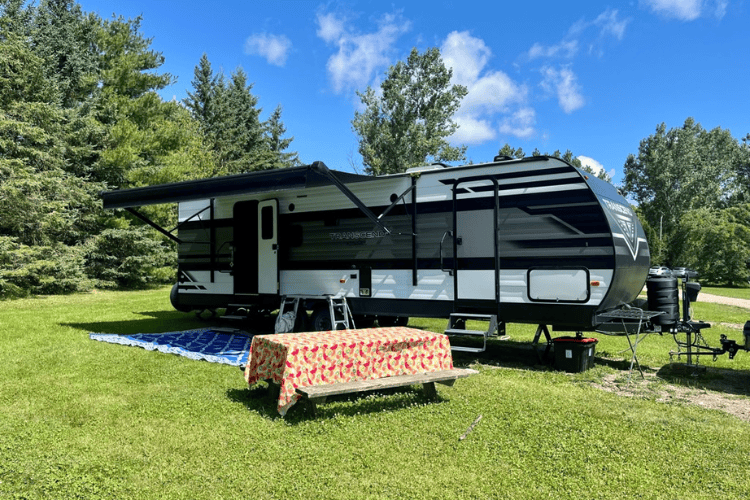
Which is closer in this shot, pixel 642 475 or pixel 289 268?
pixel 642 475

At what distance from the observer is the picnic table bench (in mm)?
4805

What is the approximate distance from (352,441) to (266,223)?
6.09 metres

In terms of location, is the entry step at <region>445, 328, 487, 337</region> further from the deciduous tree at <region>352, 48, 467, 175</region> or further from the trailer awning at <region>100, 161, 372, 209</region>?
the deciduous tree at <region>352, 48, 467, 175</region>

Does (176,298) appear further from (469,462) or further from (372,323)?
(469,462)

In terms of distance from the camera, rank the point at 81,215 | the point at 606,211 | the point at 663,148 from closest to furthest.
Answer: the point at 606,211 < the point at 81,215 < the point at 663,148

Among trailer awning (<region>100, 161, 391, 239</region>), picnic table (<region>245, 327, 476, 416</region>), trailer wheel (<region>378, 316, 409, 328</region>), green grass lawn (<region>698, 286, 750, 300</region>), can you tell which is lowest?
green grass lawn (<region>698, 286, 750, 300</region>)

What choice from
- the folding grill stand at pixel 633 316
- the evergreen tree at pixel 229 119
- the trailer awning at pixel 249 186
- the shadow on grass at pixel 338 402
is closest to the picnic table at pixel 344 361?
the shadow on grass at pixel 338 402

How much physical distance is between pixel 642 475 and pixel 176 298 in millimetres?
10071

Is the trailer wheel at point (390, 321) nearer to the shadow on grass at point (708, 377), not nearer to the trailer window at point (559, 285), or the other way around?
the trailer window at point (559, 285)

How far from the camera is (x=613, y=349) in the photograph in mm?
9188

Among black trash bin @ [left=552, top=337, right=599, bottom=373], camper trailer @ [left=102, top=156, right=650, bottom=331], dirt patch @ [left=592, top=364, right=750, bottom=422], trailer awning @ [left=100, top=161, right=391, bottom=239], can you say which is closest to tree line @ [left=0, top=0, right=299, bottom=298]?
trailer awning @ [left=100, top=161, right=391, bottom=239]

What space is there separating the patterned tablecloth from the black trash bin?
217cm

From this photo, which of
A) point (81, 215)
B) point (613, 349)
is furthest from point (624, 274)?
point (81, 215)

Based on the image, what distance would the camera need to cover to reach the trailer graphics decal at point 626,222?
7.20 m
